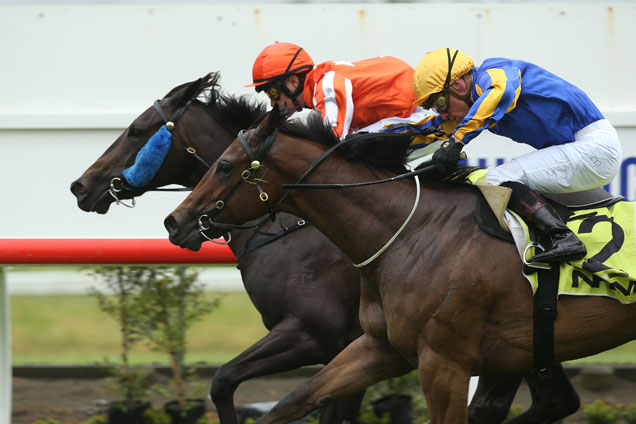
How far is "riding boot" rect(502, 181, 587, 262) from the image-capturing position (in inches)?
133

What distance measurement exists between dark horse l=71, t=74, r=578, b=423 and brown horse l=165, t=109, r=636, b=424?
56 centimetres

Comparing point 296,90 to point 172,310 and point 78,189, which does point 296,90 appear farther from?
point 172,310

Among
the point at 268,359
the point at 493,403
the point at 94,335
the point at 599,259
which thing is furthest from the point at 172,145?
the point at 94,335

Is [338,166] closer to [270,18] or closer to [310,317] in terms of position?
[310,317]

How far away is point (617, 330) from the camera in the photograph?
354 cm

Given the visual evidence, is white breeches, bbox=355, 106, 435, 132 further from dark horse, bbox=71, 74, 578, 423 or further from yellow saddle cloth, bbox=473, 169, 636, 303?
yellow saddle cloth, bbox=473, 169, 636, 303

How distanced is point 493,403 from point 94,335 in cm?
608

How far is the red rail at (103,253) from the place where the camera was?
4746mm

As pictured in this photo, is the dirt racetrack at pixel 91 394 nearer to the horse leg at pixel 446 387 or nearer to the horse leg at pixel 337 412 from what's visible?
the horse leg at pixel 337 412

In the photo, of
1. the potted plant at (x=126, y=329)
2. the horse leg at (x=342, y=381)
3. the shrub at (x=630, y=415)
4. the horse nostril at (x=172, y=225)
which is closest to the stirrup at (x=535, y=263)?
the horse leg at (x=342, y=381)

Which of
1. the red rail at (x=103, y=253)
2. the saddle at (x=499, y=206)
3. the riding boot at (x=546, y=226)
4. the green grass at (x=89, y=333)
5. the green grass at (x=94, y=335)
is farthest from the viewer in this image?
the green grass at (x=89, y=333)

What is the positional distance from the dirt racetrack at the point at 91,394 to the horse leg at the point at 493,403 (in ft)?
4.42

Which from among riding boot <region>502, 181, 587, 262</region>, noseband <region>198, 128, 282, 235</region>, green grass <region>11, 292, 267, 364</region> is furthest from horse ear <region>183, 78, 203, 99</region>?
green grass <region>11, 292, 267, 364</region>

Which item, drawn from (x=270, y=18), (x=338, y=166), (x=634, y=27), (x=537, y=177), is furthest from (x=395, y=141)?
(x=634, y=27)
